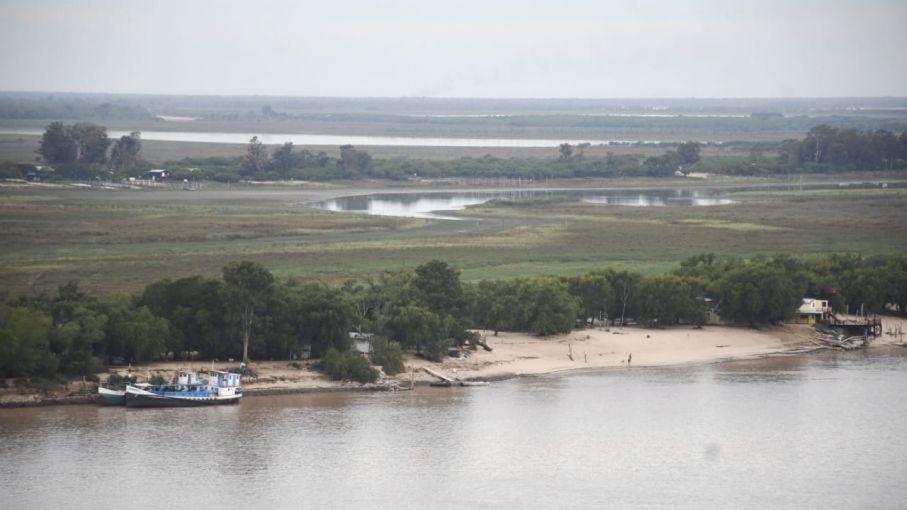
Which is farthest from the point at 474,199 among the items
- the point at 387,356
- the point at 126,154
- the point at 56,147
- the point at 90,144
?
the point at 387,356

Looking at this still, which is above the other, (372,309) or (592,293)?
(592,293)

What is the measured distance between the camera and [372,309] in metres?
46.3

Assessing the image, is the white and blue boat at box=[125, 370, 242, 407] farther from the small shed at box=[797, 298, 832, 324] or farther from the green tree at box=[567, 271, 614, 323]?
the small shed at box=[797, 298, 832, 324]

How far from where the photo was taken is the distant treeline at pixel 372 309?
4012 centimetres

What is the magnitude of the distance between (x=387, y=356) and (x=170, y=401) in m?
7.25

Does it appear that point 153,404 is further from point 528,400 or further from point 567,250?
point 567,250

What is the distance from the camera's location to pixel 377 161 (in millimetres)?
129625

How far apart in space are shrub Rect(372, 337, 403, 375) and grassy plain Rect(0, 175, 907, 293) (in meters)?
14.6

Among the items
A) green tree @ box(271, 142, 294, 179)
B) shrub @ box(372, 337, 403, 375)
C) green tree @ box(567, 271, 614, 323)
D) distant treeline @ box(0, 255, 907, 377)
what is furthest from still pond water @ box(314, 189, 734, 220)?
shrub @ box(372, 337, 403, 375)

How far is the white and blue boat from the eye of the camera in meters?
39.0

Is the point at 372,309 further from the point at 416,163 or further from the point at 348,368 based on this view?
the point at 416,163

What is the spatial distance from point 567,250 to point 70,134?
63.0m

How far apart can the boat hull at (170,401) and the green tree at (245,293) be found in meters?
3.03

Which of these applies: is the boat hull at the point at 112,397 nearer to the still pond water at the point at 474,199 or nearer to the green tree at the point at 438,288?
the green tree at the point at 438,288
